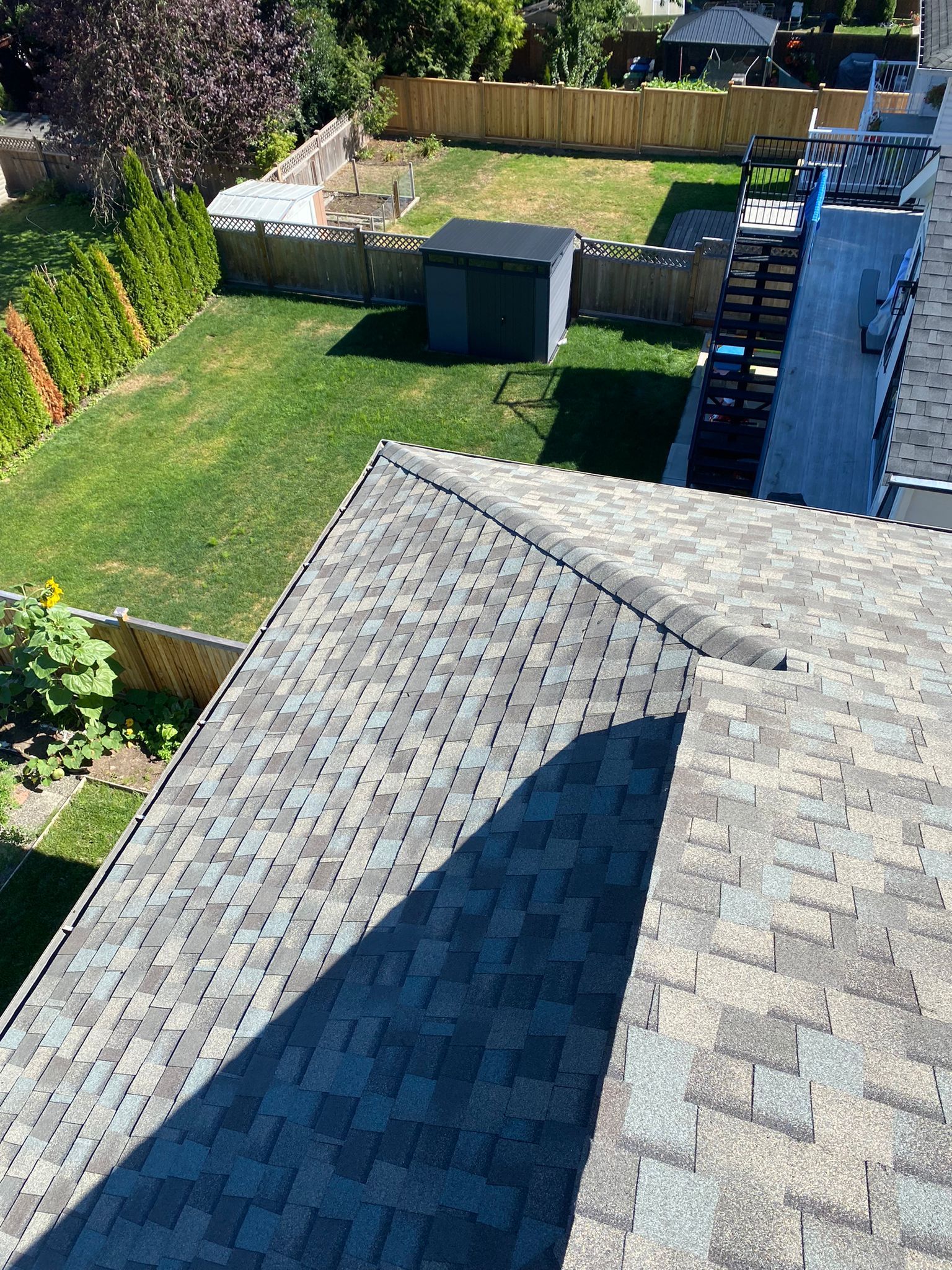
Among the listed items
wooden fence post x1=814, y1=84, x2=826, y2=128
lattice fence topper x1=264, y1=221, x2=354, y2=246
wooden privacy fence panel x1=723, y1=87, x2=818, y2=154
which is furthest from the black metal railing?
lattice fence topper x1=264, y1=221, x2=354, y2=246

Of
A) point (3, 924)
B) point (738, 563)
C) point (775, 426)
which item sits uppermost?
point (738, 563)

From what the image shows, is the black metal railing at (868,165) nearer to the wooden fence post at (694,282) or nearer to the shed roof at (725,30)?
the wooden fence post at (694,282)

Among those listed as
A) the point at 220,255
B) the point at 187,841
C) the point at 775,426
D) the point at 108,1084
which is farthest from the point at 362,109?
the point at 108,1084

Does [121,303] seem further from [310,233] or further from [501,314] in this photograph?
[501,314]

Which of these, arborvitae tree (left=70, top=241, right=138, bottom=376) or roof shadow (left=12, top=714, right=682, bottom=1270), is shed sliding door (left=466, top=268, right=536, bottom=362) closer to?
arborvitae tree (left=70, top=241, right=138, bottom=376)

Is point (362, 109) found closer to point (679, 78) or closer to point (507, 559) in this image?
point (679, 78)

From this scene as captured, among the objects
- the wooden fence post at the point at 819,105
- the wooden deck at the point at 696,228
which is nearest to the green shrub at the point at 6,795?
the wooden deck at the point at 696,228
